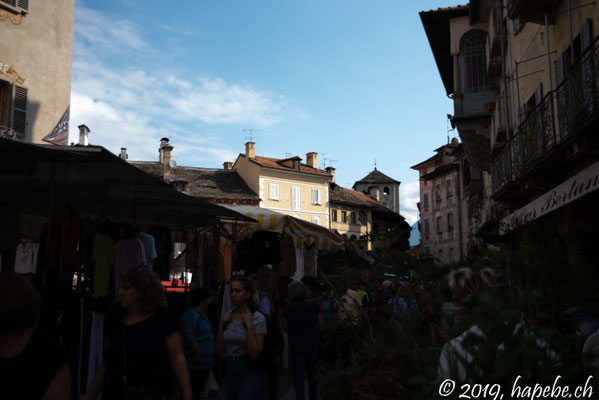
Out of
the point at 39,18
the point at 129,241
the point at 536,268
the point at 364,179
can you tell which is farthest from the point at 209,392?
the point at 364,179

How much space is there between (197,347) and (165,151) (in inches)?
1964

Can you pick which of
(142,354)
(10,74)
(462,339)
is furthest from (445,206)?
(462,339)

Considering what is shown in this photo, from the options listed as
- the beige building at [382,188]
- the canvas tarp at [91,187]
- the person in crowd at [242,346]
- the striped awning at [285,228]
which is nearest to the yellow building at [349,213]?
the beige building at [382,188]

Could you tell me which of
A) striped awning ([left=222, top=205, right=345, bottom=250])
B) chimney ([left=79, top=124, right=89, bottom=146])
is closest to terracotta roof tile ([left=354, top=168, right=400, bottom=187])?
chimney ([left=79, top=124, right=89, bottom=146])

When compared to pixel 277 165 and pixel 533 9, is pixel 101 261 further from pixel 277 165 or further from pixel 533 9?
pixel 277 165

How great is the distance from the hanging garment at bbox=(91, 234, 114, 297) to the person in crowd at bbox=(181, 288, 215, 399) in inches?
Result: 64.8

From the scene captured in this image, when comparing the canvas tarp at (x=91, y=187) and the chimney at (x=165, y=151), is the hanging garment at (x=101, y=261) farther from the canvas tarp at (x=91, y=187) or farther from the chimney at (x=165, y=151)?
the chimney at (x=165, y=151)

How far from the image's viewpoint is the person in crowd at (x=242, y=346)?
5.08 meters

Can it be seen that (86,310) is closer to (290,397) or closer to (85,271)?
(85,271)

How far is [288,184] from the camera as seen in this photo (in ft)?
177

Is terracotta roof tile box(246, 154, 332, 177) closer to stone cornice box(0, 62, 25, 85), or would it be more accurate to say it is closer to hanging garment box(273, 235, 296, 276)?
stone cornice box(0, 62, 25, 85)

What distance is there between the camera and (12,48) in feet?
52.5

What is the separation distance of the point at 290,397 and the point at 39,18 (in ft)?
46.9

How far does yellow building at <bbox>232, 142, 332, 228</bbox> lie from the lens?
52375mm
